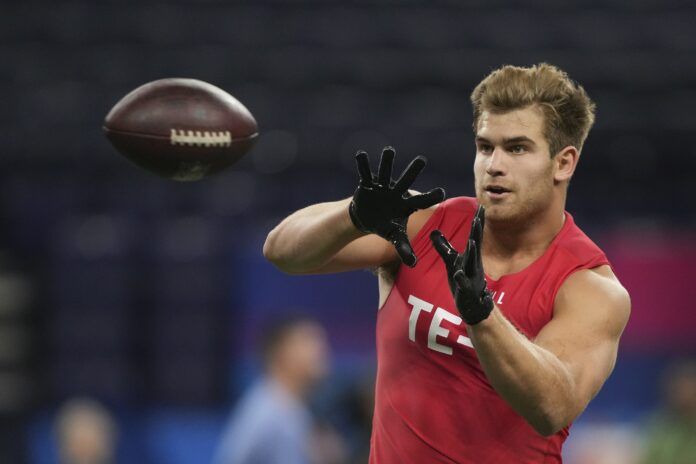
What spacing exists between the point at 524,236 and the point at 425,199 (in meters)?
0.46

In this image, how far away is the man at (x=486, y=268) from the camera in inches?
127

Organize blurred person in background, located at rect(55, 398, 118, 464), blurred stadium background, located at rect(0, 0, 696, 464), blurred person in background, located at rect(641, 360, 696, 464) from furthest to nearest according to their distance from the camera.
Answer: blurred stadium background, located at rect(0, 0, 696, 464) → blurred person in background, located at rect(641, 360, 696, 464) → blurred person in background, located at rect(55, 398, 118, 464)

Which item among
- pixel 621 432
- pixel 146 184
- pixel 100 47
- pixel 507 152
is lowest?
pixel 621 432

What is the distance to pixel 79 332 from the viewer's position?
8664 millimetres

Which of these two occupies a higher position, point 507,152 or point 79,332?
point 507,152

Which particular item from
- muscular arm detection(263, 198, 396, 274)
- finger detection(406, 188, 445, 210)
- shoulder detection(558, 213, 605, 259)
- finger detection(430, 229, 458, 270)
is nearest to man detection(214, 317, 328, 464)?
muscular arm detection(263, 198, 396, 274)

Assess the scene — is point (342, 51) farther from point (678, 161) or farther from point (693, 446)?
point (693, 446)

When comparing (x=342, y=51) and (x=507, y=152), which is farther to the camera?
(x=342, y=51)

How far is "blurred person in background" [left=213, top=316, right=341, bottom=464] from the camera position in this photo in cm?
551

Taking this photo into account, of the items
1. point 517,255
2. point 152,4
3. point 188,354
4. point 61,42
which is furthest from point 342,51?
point 517,255

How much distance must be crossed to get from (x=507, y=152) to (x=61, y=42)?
8064mm

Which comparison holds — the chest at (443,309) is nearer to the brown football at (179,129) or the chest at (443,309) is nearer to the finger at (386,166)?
the finger at (386,166)

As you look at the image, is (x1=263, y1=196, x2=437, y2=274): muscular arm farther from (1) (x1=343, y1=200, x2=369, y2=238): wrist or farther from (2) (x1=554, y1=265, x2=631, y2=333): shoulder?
(2) (x1=554, y1=265, x2=631, y2=333): shoulder

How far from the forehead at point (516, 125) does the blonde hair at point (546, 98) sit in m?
0.01
